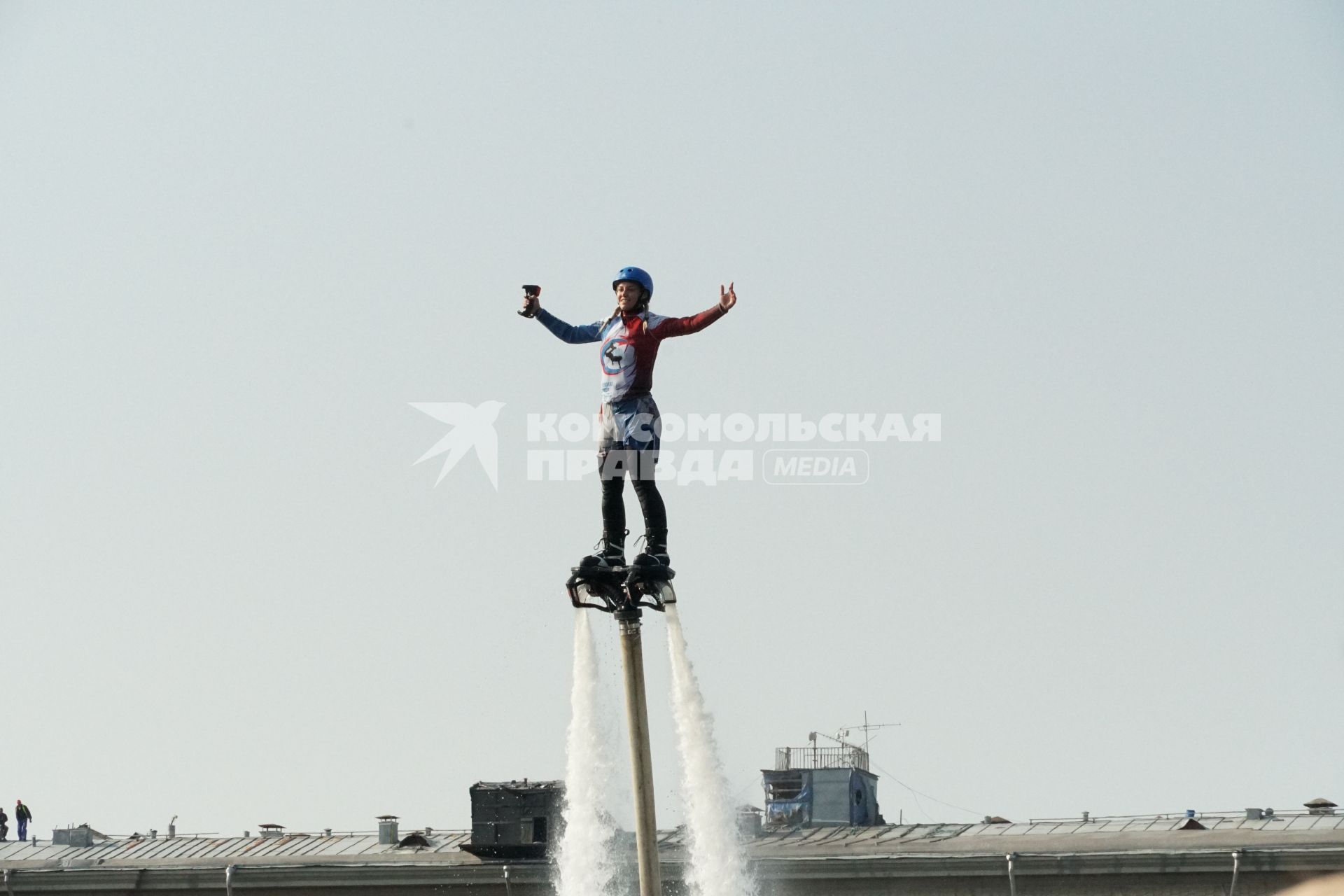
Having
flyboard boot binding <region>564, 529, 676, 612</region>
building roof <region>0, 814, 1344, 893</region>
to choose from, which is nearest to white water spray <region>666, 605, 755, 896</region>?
flyboard boot binding <region>564, 529, 676, 612</region>

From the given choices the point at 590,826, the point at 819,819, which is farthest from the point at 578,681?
the point at 819,819

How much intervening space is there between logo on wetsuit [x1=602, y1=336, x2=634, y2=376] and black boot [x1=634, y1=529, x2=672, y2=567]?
7.95ft

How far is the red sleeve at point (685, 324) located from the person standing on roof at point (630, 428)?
0.03ft

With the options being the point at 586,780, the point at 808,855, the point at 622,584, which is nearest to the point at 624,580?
the point at 622,584

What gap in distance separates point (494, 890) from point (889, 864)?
11800 mm

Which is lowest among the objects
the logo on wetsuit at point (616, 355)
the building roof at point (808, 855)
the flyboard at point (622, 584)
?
the building roof at point (808, 855)

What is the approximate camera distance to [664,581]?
98.8ft

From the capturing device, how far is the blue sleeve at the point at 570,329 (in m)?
31.1

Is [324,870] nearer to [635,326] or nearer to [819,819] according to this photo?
[819,819]

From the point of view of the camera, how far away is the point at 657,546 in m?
30.3

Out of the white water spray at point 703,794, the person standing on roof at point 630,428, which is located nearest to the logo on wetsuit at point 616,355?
the person standing on roof at point 630,428

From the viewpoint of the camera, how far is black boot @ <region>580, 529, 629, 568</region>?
30094 millimetres

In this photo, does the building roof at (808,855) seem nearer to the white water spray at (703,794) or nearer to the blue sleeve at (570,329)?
the white water spray at (703,794)

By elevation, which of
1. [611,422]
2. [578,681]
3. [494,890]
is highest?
[611,422]
